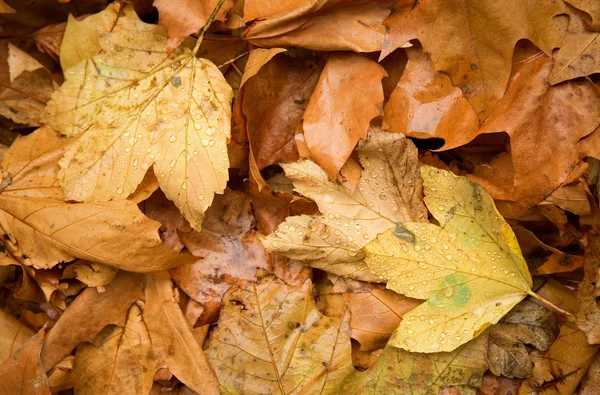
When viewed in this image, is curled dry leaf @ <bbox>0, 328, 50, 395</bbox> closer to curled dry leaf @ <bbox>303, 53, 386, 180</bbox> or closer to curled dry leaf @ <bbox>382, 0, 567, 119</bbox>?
curled dry leaf @ <bbox>303, 53, 386, 180</bbox>

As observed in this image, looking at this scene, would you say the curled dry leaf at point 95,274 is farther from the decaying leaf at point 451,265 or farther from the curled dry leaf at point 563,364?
the curled dry leaf at point 563,364

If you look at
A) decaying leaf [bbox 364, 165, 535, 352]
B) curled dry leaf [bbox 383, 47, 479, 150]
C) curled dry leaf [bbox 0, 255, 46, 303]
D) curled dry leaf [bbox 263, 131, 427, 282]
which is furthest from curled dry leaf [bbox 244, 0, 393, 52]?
curled dry leaf [bbox 0, 255, 46, 303]

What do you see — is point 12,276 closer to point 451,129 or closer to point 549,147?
point 451,129

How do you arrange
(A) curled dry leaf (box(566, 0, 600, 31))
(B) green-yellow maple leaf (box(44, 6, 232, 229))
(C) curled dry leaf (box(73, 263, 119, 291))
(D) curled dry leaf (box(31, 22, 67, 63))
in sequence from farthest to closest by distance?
1. (D) curled dry leaf (box(31, 22, 67, 63))
2. (C) curled dry leaf (box(73, 263, 119, 291))
3. (B) green-yellow maple leaf (box(44, 6, 232, 229))
4. (A) curled dry leaf (box(566, 0, 600, 31))

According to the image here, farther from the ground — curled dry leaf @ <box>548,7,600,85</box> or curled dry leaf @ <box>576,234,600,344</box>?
curled dry leaf @ <box>548,7,600,85</box>

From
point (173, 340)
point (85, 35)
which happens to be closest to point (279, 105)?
point (85, 35)

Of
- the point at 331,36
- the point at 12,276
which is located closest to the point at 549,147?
A: the point at 331,36

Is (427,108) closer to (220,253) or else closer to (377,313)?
(377,313)
